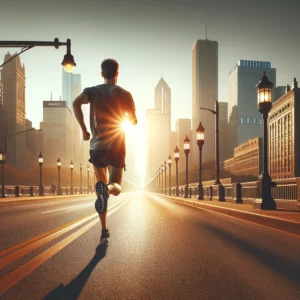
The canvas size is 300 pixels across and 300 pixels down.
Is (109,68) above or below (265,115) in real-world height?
below

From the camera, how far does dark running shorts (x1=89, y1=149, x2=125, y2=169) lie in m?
5.01

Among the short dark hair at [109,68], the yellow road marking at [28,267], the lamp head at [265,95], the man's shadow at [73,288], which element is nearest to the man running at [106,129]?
the short dark hair at [109,68]

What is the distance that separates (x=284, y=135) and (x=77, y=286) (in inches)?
5588

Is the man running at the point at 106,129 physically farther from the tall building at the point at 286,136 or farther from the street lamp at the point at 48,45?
the tall building at the point at 286,136

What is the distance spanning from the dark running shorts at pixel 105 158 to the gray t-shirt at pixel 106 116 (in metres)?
0.06

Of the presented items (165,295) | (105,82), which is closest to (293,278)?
(165,295)

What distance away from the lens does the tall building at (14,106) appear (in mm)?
142750

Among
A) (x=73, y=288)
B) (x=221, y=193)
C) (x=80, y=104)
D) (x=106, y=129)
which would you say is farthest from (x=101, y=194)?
(x=221, y=193)

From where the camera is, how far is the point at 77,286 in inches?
114

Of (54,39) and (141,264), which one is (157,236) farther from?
(54,39)

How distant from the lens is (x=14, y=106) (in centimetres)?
14800

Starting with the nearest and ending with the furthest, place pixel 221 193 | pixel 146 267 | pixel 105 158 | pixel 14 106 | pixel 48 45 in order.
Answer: pixel 146 267 < pixel 105 158 < pixel 48 45 < pixel 221 193 < pixel 14 106

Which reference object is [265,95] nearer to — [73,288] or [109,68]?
[109,68]

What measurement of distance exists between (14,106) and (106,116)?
15450 cm
